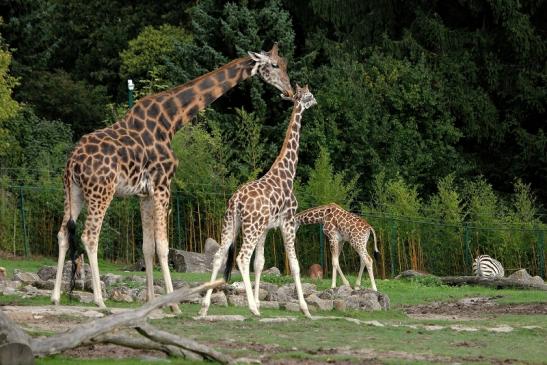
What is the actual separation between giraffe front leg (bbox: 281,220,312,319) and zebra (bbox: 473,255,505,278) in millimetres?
11752

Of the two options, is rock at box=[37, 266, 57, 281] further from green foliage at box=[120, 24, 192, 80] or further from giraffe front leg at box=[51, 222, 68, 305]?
green foliage at box=[120, 24, 192, 80]

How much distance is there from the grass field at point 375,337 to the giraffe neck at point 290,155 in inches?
85.9

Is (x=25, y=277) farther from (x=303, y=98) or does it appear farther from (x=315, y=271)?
(x=315, y=271)

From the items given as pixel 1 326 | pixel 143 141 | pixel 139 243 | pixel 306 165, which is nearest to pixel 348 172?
pixel 306 165

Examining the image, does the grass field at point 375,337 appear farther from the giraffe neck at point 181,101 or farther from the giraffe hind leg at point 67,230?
the giraffe neck at point 181,101

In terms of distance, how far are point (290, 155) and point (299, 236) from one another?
12.1 metres

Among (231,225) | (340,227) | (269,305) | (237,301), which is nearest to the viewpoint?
(231,225)

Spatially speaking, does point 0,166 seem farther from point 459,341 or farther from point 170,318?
point 459,341

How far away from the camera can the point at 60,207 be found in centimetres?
3139

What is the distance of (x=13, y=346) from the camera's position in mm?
11625

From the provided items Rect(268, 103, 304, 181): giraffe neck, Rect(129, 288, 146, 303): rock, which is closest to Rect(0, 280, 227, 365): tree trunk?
Rect(129, 288, 146, 303): rock

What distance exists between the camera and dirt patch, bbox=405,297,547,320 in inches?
821

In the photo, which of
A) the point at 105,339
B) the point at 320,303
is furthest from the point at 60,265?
the point at 105,339

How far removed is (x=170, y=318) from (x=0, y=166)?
20455mm
